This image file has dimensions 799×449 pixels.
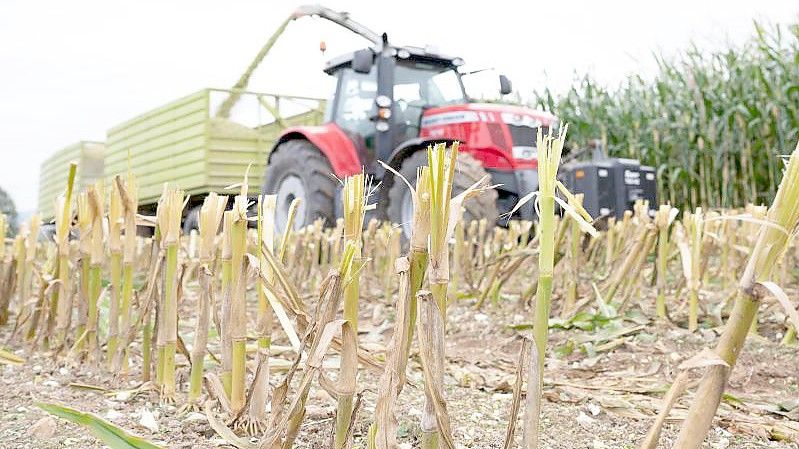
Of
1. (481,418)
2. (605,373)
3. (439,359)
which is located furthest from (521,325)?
(439,359)

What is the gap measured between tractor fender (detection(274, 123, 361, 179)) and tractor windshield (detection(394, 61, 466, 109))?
569 millimetres

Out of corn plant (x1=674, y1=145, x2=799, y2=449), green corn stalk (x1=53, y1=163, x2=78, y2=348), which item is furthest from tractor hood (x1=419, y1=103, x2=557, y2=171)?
corn plant (x1=674, y1=145, x2=799, y2=449)

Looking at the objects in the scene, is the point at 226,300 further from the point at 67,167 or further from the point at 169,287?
the point at 67,167

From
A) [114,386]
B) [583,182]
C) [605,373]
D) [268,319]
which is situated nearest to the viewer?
[268,319]

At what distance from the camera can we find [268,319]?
1.17 metres

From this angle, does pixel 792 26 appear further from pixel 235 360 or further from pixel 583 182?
pixel 235 360

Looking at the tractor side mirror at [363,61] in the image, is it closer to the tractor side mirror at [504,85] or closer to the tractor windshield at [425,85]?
the tractor windshield at [425,85]

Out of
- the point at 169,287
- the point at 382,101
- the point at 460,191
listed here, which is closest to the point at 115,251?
the point at 169,287

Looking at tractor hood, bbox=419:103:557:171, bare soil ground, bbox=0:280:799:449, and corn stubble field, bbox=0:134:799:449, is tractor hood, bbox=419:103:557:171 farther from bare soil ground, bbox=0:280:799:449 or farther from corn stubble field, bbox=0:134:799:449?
bare soil ground, bbox=0:280:799:449

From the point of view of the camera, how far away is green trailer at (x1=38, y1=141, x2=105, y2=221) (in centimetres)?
1137

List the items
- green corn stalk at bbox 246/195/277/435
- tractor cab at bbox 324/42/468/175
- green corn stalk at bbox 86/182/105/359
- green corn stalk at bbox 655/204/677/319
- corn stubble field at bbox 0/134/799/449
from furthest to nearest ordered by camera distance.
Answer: tractor cab at bbox 324/42/468/175 → green corn stalk at bbox 655/204/677/319 → green corn stalk at bbox 86/182/105/359 → green corn stalk at bbox 246/195/277/435 → corn stubble field at bbox 0/134/799/449

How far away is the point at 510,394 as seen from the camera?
1.85m

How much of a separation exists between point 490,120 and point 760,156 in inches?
151

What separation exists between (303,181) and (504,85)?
2.06 metres
